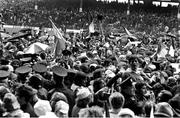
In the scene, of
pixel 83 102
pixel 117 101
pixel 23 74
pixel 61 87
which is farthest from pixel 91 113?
pixel 23 74

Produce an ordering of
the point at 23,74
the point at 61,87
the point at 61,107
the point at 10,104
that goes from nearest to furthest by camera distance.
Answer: the point at 10,104 → the point at 61,107 → the point at 61,87 → the point at 23,74

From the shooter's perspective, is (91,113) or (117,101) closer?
(91,113)

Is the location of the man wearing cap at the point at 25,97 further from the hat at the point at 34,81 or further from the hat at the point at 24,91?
the hat at the point at 34,81

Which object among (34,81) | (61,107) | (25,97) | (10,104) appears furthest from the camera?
(34,81)

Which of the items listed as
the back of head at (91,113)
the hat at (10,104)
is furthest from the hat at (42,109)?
the back of head at (91,113)

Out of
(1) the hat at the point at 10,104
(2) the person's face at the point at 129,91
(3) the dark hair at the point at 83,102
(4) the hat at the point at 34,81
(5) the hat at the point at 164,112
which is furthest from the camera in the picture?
(4) the hat at the point at 34,81

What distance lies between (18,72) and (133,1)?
4089cm

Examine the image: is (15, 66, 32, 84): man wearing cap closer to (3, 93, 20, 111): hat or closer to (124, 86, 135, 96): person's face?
(124, 86, 135, 96): person's face

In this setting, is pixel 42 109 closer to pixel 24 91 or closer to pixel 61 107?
pixel 61 107

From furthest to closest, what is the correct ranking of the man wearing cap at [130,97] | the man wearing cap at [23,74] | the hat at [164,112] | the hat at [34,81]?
the man wearing cap at [23,74] → the hat at [34,81] → the man wearing cap at [130,97] → the hat at [164,112]

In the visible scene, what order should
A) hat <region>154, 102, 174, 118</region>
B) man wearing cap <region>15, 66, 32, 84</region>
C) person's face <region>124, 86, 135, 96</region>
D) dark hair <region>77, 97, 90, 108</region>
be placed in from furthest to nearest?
man wearing cap <region>15, 66, 32, 84</region> < person's face <region>124, 86, 135, 96</region> < dark hair <region>77, 97, 90, 108</region> < hat <region>154, 102, 174, 118</region>

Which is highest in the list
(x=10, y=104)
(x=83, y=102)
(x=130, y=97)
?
(x=10, y=104)

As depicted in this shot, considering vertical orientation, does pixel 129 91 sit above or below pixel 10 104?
below

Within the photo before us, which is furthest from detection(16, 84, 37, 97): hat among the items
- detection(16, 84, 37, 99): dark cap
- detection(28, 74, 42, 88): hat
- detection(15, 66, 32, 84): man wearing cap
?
detection(15, 66, 32, 84): man wearing cap
